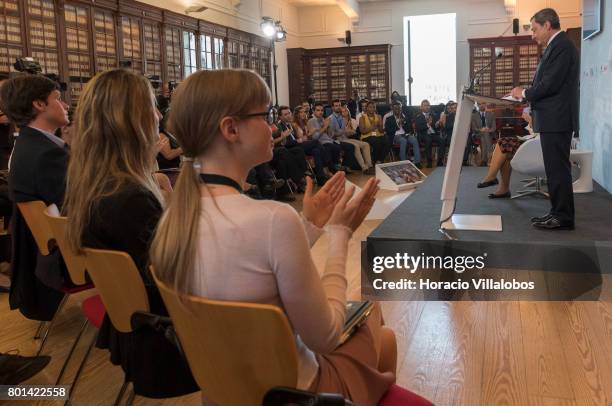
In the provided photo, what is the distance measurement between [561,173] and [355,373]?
2824mm

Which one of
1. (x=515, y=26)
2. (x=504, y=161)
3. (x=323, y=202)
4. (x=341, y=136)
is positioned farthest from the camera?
(x=515, y=26)

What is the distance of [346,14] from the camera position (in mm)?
13852

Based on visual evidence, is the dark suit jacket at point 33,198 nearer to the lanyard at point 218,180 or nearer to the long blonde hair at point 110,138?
the long blonde hair at point 110,138

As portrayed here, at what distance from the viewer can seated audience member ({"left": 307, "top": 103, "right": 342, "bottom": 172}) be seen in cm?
912

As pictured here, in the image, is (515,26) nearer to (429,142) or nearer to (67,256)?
(429,142)

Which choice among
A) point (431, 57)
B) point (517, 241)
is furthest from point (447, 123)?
point (517, 241)

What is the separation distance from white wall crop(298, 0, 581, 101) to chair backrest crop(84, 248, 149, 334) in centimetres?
1252

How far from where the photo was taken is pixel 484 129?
33.2 feet

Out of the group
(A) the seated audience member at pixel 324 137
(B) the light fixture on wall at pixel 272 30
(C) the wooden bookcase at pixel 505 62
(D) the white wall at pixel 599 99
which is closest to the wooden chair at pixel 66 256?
(D) the white wall at pixel 599 99

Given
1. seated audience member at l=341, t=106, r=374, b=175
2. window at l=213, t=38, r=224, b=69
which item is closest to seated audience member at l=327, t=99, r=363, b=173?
seated audience member at l=341, t=106, r=374, b=175

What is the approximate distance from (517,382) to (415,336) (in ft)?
1.91

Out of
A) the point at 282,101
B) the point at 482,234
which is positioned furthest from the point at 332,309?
the point at 282,101

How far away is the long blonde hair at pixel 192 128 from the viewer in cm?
112

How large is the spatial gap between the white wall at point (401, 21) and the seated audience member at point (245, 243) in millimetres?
12716
